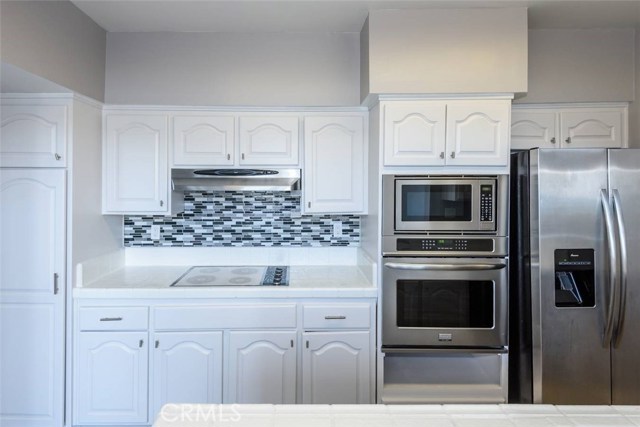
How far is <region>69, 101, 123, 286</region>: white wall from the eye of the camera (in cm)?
233

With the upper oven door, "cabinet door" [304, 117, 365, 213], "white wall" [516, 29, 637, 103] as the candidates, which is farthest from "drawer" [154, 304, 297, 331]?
"white wall" [516, 29, 637, 103]

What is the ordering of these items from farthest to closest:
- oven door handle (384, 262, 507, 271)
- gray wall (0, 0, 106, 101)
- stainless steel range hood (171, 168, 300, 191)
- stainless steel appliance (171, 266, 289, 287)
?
stainless steel range hood (171, 168, 300, 191) → stainless steel appliance (171, 266, 289, 287) → oven door handle (384, 262, 507, 271) → gray wall (0, 0, 106, 101)

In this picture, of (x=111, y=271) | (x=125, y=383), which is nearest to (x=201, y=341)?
(x=125, y=383)

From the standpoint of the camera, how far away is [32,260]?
7.50ft

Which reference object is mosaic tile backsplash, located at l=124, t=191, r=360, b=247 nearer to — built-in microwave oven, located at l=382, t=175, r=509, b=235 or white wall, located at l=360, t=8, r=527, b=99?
built-in microwave oven, located at l=382, t=175, r=509, b=235

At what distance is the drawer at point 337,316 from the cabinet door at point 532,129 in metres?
1.41

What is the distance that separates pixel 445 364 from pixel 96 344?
6.56 feet

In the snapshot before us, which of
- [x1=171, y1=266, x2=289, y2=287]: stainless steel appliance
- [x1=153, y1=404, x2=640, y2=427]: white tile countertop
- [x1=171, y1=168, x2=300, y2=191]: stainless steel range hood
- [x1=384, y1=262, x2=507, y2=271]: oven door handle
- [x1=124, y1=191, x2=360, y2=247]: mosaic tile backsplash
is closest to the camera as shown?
[x1=153, y1=404, x2=640, y2=427]: white tile countertop

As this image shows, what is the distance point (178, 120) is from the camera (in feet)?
8.64

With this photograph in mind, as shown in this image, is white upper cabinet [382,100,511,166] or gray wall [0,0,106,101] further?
white upper cabinet [382,100,511,166]

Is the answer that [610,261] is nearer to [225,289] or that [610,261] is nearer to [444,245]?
[444,245]

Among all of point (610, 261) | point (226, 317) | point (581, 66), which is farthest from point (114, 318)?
point (581, 66)

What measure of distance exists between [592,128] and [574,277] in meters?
1.09

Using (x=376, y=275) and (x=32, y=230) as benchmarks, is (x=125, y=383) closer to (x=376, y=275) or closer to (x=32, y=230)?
(x=32, y=230)
